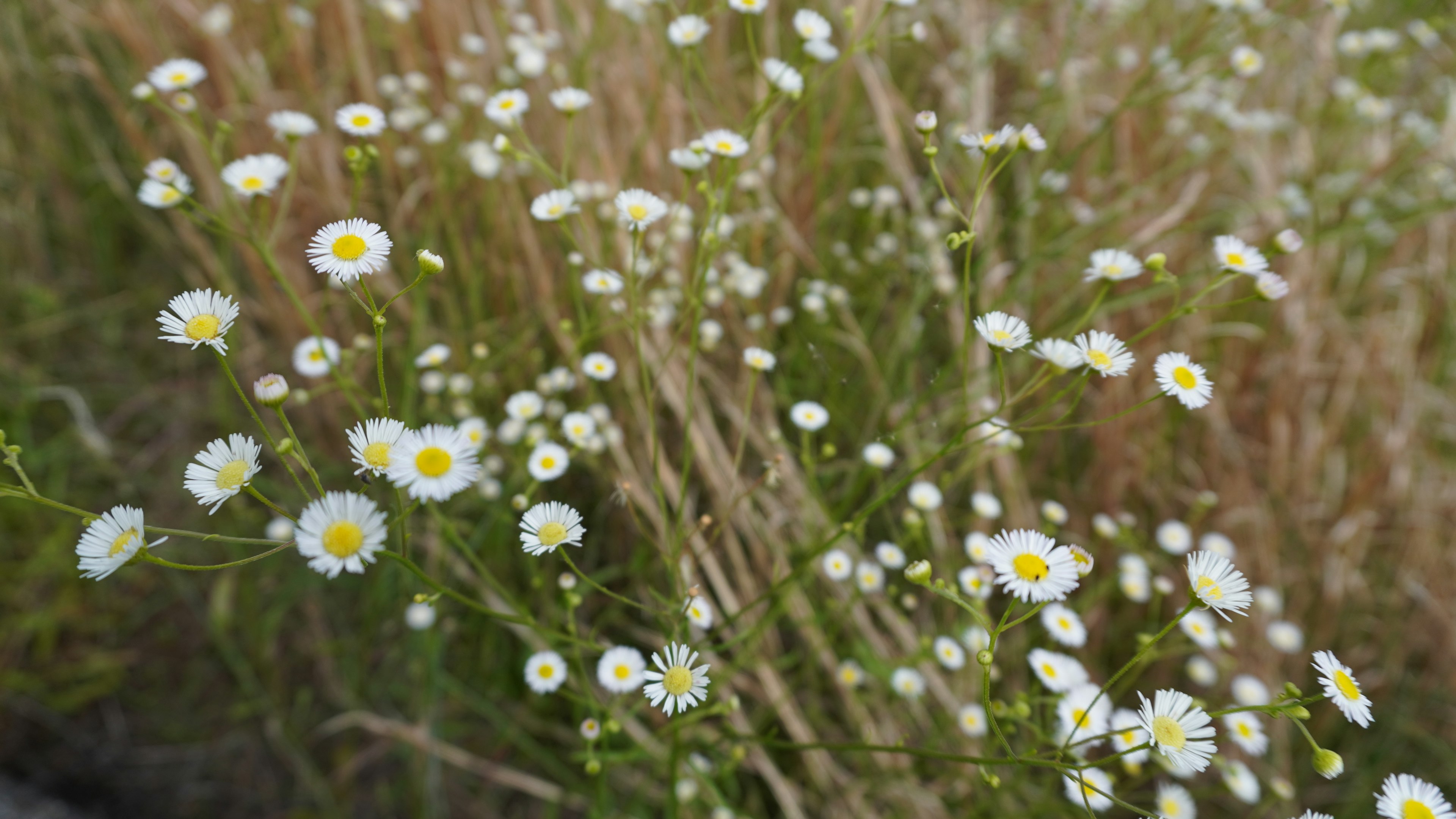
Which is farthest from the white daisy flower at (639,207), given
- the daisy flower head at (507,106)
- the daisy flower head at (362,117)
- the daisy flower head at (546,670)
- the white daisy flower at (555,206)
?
the daisy flower head at (546,670)

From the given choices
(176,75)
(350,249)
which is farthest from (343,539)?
(176,75)

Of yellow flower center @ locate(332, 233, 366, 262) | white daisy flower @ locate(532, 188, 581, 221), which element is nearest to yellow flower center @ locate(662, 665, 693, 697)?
yellow flower center @ locate(332, 233, 366, 262)

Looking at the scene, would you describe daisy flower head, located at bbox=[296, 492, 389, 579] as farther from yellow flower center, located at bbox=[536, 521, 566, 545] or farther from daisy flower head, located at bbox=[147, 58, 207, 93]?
daisy flower head, located at bbox=[147, 58, 207, 93]

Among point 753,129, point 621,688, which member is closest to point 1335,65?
point 753,129

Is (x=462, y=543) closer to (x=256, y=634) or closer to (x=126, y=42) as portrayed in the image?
(x=256, y=634)

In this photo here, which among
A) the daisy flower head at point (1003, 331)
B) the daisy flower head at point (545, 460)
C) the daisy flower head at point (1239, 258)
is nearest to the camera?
the daisy flower head at point (1003, 331)

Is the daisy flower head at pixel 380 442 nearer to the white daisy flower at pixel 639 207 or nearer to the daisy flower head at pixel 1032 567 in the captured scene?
the white daisy flower at pixel 639 207

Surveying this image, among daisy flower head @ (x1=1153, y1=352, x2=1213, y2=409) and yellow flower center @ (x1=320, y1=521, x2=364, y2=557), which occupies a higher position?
yellow flower center @ (x1=320, y1=521, x2=364, y2=557)
